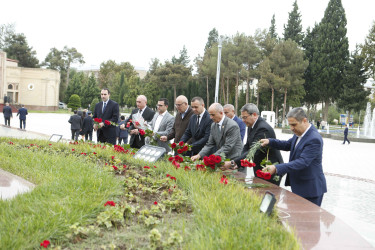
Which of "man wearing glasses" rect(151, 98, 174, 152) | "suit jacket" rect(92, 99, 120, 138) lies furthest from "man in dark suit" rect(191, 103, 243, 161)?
"suit jacket" rect(92, 99, 120, 138)

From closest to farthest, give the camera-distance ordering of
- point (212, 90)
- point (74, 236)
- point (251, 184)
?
point (74, 236), point (251, 184), point (212, 90)

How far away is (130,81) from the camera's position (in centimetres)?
7038

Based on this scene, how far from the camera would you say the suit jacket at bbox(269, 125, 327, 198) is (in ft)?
12.7

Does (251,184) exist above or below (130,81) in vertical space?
below

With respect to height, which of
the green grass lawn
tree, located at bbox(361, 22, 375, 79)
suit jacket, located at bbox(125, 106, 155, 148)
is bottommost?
the green grass lawn

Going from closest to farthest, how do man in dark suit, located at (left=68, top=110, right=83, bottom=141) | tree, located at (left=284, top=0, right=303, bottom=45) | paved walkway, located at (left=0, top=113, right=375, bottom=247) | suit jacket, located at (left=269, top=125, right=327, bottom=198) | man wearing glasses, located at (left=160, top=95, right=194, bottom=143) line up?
suit jacket, located at (left=269, top=125, right=327, bottom=198), paved walkway, located at (left=0, top=113, right=375, bottom=247), man wearing glasses, located at (left=160, top=95, right=194, bottom=143), man in dark suit, located at (left=68, top=110, right=83, bottom=141), tree, located at (left=284, top=0, right=303, bottom=45)

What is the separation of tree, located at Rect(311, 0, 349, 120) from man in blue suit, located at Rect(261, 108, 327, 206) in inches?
1745

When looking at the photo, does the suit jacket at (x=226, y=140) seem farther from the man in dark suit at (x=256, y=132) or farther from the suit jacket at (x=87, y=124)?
the suit jacket at (x=87, y=124)

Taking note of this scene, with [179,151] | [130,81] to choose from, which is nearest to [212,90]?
[130,81]

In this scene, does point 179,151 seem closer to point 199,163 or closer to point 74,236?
point 199,163

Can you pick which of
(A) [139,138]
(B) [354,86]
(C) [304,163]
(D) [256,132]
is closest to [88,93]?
(B) [354,86]

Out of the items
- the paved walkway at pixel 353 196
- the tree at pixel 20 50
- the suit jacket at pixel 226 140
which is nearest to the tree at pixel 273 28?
the paved walkway at pixel 353 196

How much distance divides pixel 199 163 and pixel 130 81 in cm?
6706

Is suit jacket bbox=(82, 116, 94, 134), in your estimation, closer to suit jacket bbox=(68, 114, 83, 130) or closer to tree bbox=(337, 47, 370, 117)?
suit jacket bbox=(68, 114, 83, 130)
